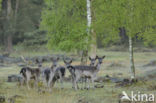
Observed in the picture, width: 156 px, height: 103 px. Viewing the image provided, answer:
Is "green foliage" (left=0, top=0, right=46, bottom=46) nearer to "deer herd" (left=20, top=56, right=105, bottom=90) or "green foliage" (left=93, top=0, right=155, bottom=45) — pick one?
"green foliage" (left=93, top=0, right=155, bottom=45)


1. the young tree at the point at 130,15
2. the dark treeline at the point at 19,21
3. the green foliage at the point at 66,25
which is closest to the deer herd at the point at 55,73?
the green foliage at the point at 66,25

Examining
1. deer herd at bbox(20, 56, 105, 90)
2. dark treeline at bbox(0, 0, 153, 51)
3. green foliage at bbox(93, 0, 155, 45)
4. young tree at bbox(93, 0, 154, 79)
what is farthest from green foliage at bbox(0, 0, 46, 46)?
deer herd at bbox(20, 56, 105, 90)

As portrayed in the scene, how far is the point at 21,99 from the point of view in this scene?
1370 centimetres

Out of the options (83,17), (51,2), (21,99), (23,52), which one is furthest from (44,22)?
(23,52)

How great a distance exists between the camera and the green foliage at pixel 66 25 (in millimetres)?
20734

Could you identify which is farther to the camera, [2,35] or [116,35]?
[2,35]

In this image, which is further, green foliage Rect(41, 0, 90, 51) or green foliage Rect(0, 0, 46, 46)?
green foliage Rect(0, 0, 46, 46)

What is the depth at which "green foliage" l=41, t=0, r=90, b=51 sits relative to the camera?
20734 millimetres

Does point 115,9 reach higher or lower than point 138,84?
higher

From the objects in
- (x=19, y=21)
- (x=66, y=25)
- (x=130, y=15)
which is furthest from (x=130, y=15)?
(x=19, y=21)

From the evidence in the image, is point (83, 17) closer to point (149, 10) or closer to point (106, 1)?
point (106, 1)

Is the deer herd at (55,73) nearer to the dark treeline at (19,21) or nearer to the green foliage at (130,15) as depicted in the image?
the green foliage at (130,15)

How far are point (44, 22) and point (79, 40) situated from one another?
3.01 metres

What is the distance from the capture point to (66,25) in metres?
21.7
